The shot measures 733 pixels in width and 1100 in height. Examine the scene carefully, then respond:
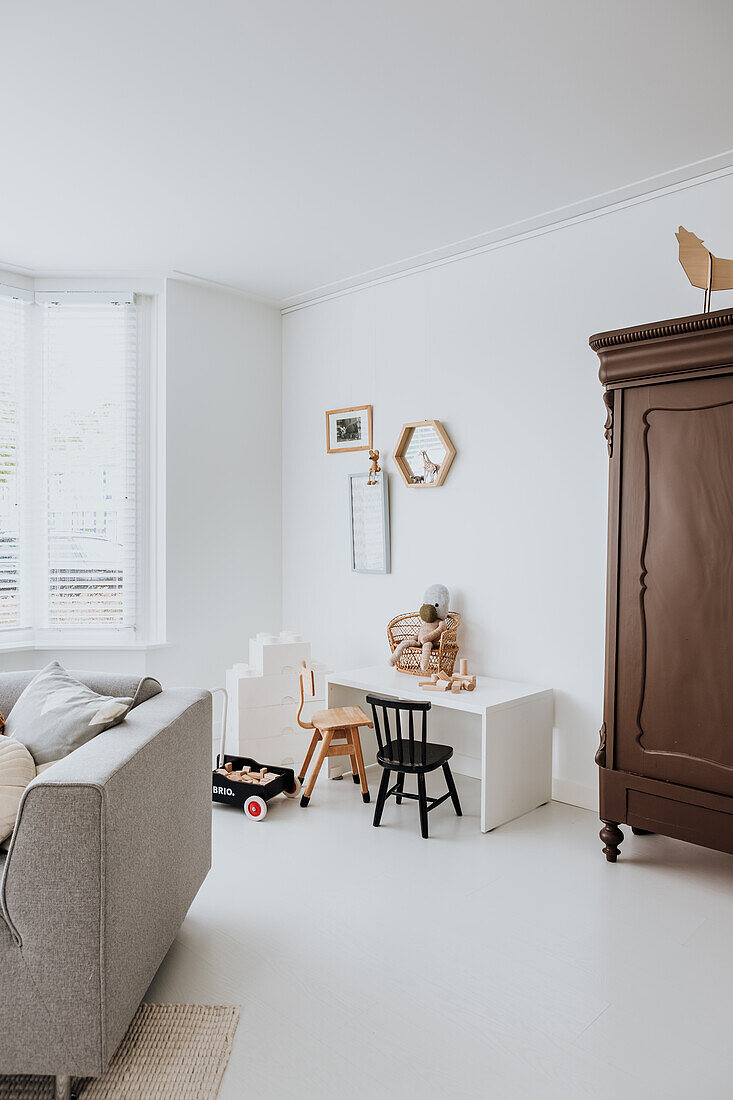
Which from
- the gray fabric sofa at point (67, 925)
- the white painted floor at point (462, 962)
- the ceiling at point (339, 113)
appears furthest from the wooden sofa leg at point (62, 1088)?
the ceiling at point (339, 113)

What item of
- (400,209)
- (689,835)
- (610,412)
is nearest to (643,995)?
(689,835)

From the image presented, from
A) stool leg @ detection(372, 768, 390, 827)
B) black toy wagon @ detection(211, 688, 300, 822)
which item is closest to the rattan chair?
stool leg @ detection(372, 768, 390, 827)

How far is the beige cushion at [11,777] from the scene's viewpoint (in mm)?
1793

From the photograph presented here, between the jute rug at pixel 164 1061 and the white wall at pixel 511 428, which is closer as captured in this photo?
the jute rug at pixel 164 1061

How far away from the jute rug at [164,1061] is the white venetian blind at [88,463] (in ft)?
8.54

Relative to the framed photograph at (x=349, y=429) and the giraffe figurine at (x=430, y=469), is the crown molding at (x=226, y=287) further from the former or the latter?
the giraffe figurine at (x=430, y=469)

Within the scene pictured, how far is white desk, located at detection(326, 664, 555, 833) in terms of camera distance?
119 inches

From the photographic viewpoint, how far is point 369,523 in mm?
4215

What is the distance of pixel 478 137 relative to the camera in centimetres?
267

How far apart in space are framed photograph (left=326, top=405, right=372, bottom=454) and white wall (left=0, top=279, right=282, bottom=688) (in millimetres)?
481

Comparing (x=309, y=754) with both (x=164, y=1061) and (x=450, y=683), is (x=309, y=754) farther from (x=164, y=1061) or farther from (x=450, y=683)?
(x=164, y=1061)

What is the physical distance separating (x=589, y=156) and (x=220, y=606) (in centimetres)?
295

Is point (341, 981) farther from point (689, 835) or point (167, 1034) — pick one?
point (689, 835)

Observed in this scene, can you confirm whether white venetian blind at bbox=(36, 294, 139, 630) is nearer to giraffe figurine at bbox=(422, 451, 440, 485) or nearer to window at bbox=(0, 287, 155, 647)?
window at bbox=(0, 287, 155, 647)
